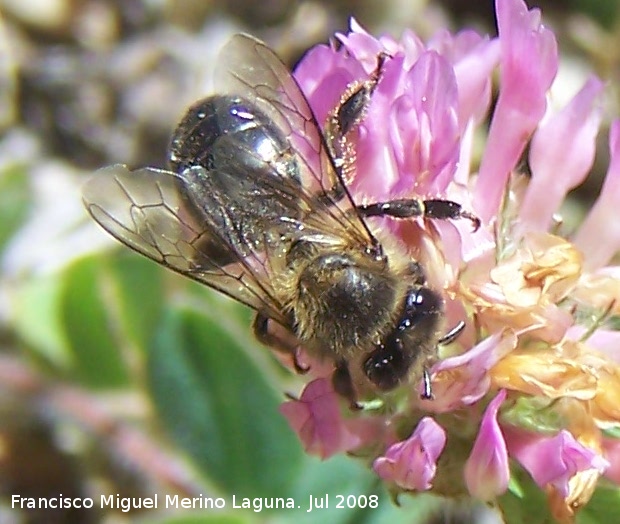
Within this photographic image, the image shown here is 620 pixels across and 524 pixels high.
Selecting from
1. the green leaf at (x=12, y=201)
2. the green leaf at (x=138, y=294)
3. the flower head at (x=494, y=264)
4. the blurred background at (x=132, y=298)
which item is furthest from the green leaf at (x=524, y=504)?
the green leaf at (x=12, y=201)

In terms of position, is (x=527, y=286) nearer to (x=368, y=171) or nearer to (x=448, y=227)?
(x=448, y=227)

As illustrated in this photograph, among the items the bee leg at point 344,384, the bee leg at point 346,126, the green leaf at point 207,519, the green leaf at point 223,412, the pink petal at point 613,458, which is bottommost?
the green leaf at point 207,519

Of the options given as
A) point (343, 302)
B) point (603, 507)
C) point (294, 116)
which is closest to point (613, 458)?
point (603, 507)

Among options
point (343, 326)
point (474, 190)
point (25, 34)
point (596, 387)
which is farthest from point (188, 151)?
point (25, 34)

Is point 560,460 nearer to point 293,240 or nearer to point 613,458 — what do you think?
point 613,458

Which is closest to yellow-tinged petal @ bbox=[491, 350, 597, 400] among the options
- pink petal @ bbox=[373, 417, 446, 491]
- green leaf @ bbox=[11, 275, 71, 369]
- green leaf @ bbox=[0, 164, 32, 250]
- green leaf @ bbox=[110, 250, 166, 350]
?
pink petal @ bbox=[373, 417, 446, 491]

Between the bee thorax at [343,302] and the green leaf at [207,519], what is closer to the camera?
the bee thorax at [343,302]

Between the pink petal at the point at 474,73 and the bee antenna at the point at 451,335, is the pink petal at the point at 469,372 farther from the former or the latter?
the pink petal at the point at 474,73

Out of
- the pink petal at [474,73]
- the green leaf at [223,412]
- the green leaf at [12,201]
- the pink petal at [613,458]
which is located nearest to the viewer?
the pink petal at [613,458]
